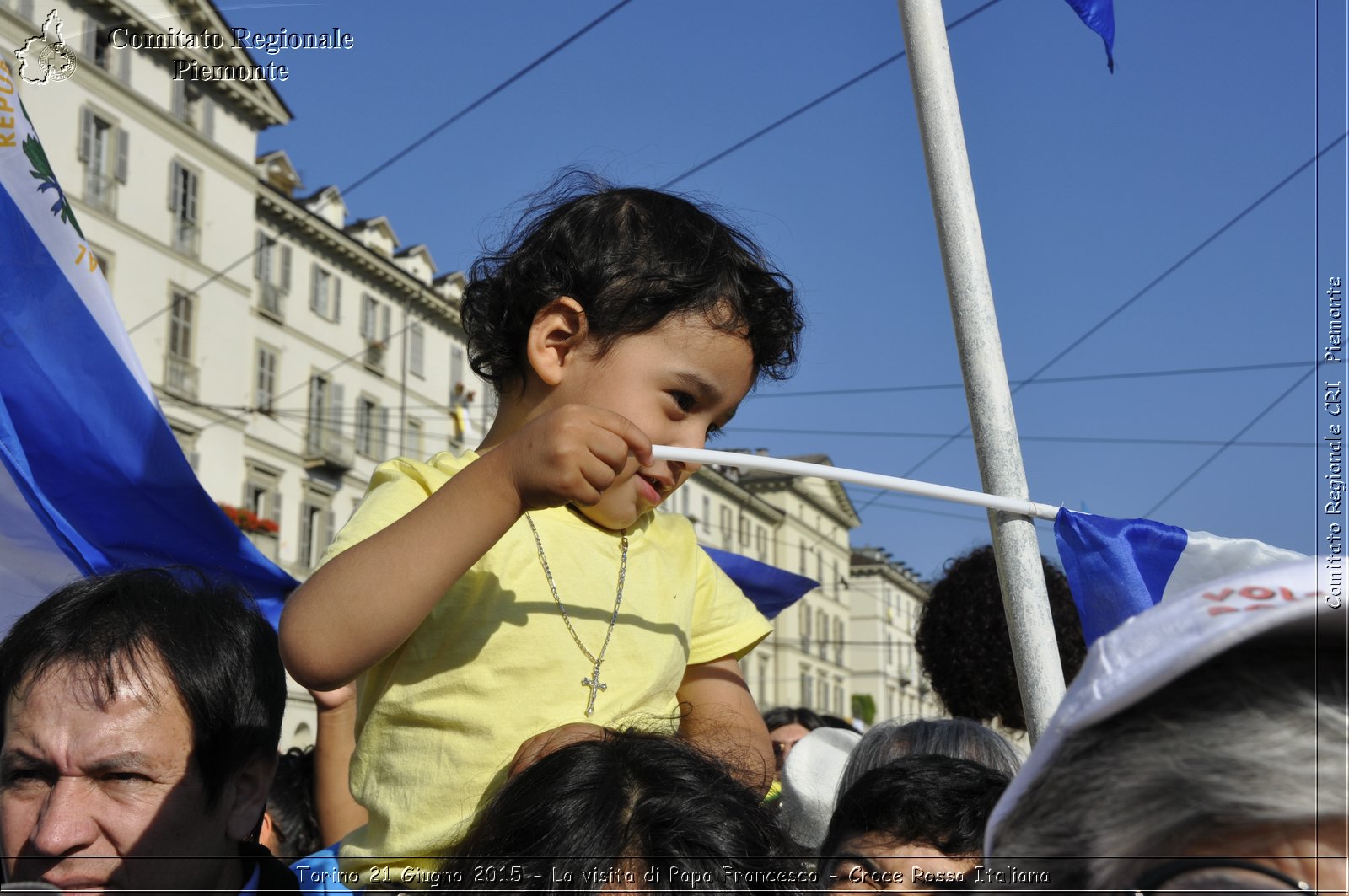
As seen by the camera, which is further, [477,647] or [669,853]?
[477,647]

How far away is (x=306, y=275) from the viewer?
1342 inches

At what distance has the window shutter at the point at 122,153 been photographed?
23344 millimetres

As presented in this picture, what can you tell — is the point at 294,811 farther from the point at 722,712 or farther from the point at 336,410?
the point at 336,410

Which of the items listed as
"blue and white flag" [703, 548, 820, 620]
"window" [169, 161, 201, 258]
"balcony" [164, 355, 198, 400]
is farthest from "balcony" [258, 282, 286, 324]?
"blue and white flag" [703, 548, 820, 620]

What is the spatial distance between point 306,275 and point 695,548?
1313 inches

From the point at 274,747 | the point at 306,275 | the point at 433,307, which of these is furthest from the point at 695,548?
the point at 433,307

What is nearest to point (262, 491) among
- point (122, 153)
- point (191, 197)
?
point (191, 197)

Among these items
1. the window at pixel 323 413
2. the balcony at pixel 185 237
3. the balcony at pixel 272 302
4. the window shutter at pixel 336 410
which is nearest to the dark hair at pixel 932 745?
the balcony at pixel 185 237

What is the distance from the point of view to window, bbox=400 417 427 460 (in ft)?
123

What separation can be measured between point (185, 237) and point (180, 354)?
348 cm

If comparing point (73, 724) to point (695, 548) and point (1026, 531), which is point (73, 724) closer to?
point (695, 548)

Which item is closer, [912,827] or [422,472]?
[912,827]

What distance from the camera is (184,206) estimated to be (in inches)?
1035

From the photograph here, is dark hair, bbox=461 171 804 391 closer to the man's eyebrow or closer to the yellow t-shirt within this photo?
the yellow t-shirt
